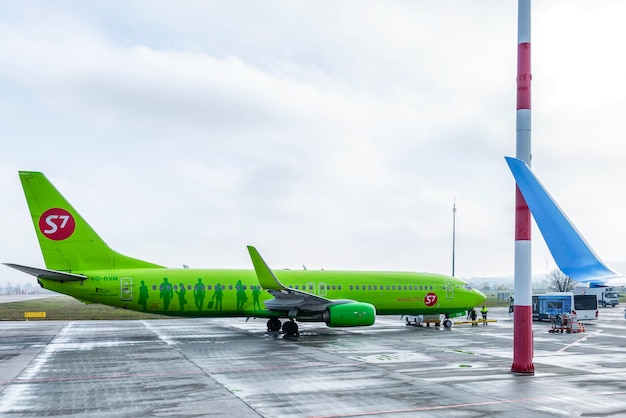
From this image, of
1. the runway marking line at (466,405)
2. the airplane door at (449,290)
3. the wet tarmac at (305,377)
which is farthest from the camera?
the airplane door at (449,290)

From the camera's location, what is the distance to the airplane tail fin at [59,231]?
27656mm

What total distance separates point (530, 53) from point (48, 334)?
1121 inches

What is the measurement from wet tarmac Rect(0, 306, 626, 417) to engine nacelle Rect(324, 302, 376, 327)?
928 millimetres

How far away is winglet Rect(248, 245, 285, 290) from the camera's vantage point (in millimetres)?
27484

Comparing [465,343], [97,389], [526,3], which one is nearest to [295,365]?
[97,389]

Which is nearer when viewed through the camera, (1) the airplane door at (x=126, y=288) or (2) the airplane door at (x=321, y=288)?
(1) the airplane door at (x=126, y=288)

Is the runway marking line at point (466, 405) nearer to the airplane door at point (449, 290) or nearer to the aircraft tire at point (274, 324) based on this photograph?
the aircraft tire at point (274, 324)

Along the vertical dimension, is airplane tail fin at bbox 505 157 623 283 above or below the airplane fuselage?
above

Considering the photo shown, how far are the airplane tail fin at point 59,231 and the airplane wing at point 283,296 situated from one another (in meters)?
8.00

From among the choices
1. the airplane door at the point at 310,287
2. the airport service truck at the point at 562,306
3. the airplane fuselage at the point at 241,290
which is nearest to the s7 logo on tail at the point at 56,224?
the airplane fuselage at the point at 241,290

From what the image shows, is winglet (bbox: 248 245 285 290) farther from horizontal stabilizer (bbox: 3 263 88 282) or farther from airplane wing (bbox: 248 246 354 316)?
horizontal stabilizer (bbox: 3 263 88 282)

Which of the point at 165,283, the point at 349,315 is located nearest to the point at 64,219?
the point at 165,283

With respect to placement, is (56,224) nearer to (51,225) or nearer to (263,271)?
(51,225)

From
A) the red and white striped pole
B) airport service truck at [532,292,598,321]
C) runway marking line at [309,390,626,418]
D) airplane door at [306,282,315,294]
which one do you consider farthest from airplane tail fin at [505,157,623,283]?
airport service truck at [532,292,598,321]
